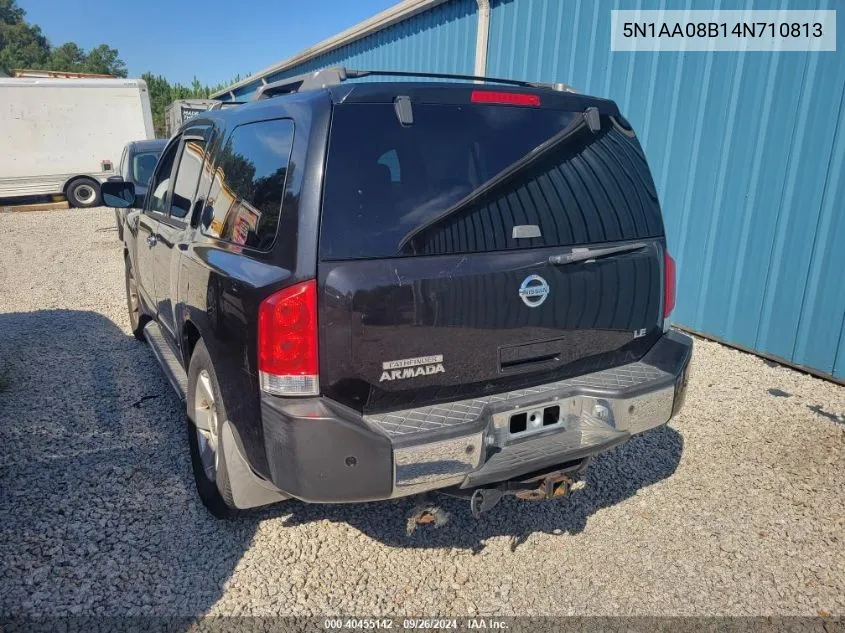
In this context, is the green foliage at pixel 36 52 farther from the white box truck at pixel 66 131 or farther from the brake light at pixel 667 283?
the brake light at pixel 667 283

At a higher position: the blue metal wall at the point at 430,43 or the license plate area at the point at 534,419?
the blue metal wall at the point at 430,43

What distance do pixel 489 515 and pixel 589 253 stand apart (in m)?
1.56

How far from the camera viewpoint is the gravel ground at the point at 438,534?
8.71ft

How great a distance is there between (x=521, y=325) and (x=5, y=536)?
268cm

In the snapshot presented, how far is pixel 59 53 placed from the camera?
281 ft

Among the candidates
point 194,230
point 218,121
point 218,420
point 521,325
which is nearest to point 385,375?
point 521,325

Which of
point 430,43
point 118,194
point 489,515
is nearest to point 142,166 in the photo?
point 430,43

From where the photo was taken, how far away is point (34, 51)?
261 feet

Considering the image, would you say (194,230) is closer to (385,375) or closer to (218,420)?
(218,420)

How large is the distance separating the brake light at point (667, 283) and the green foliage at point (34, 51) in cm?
8893

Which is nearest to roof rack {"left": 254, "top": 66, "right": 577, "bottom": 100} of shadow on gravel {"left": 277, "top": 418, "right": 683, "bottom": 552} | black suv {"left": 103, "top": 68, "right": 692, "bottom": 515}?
black suv {"left": 103, "top": 68, "right": 692, "bottom": 515}

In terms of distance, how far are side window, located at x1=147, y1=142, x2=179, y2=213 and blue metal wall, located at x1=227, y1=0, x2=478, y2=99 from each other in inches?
205

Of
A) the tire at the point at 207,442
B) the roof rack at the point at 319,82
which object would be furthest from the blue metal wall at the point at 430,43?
the tire at the point at 207,442

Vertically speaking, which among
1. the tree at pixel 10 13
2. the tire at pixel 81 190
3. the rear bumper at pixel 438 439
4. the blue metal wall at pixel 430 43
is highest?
the tree at pixel 10 13
